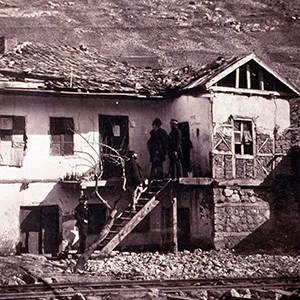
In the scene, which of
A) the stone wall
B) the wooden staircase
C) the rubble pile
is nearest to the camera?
the rubble pile

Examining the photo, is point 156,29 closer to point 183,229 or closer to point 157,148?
point 157,148

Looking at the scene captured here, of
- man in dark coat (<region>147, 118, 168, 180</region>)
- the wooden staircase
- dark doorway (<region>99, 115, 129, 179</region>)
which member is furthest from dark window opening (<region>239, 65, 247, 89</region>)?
the wooden staircase

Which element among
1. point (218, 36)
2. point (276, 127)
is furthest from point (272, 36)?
point (218, 36)

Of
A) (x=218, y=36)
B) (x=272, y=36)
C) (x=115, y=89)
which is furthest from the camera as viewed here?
(x=218, y=36)

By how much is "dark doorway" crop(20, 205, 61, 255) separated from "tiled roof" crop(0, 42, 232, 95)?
4.16 metres

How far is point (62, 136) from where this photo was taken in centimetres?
1538

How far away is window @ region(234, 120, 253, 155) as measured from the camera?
53.6 ft

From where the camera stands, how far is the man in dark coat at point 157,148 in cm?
1561

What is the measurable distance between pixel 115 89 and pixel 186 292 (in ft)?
28.4

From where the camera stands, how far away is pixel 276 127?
16828 mm

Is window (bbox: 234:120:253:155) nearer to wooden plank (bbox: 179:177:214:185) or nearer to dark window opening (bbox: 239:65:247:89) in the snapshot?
dark window opening (bbox: 239:65:247:89)

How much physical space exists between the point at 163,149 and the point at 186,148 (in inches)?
48.7

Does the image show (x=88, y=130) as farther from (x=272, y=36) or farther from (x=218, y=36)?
(x=218, y=36)

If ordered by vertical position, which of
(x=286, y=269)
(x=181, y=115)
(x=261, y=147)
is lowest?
(x=286, y=269)
